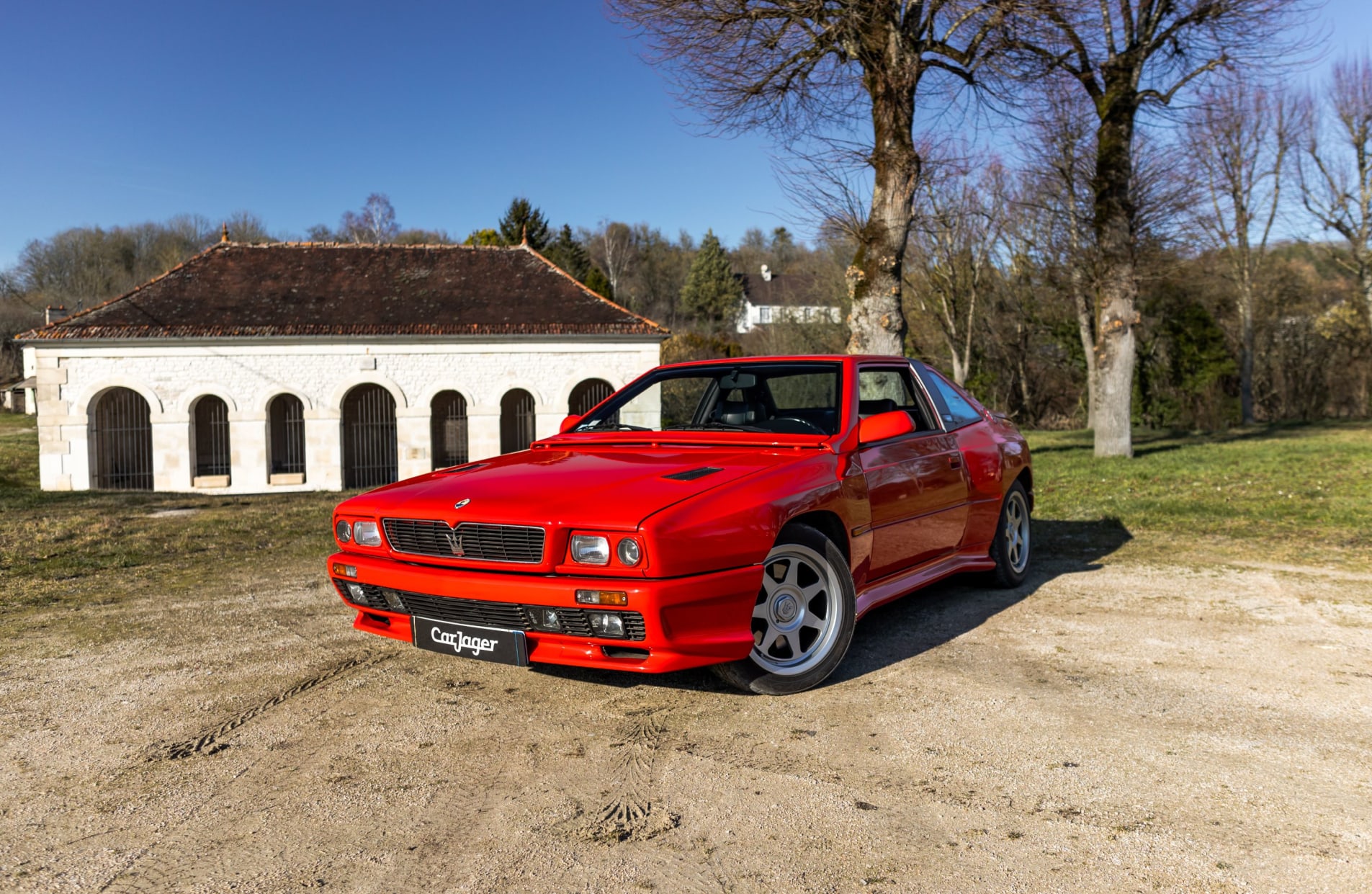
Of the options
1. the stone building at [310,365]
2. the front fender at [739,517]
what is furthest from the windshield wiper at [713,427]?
the stone building at [310,365]

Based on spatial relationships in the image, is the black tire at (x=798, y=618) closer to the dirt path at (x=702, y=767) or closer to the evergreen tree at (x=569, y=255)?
the dirt path at (x=702, y=767)

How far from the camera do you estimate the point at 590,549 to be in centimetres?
347

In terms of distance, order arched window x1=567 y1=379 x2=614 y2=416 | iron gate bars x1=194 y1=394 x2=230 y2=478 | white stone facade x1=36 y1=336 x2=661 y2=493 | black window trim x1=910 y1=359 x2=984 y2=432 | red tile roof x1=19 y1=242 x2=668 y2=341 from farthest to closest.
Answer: iron gate bars x1=194 y1=394 x2=230 y2=478, arched window x1=567 y1=379 x2=614 y2=416, red tile roof x1=19 y1=242 x2=668 y2=341, white stone facade x1=36 y1=336 x2=661 y2=493, black window trim x1=910 y1=359 x2=984 y2=432

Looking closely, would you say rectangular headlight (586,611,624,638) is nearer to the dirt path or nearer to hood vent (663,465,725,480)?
the dirt path

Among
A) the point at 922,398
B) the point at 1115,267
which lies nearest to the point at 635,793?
the point at 922,398

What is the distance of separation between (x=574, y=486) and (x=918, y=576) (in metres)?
2.09

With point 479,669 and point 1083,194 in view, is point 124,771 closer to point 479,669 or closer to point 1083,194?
point 479,669

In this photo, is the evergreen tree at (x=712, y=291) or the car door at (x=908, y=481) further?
the evergreen tree at (x=712, y=291)

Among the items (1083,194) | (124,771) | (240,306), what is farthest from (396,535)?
(240,306)

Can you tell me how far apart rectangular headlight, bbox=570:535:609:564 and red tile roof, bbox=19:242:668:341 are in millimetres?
22465

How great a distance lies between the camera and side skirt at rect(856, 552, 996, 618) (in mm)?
4465

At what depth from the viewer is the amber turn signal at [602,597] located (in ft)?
11.1

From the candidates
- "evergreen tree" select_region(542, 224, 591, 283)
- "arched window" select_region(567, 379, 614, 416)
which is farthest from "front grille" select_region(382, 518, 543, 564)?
"evergreen tree" select_region(542, 224, 591, 283)

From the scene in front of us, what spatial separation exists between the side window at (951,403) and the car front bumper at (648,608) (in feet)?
8.10
